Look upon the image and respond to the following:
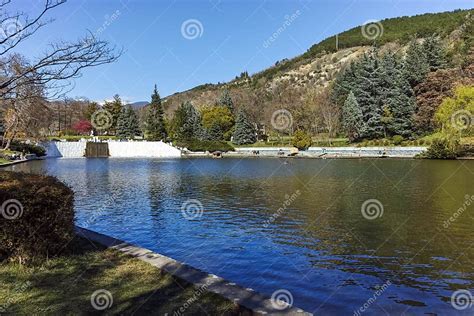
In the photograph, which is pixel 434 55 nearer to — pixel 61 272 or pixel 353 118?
pixel 353 118

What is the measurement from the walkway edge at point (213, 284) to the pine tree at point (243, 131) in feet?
214

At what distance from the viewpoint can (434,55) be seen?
6212 cm

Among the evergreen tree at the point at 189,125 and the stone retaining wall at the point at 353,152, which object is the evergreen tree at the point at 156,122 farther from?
the stone retaining wall at the point at 353,152

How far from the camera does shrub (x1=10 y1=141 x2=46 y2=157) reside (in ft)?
176

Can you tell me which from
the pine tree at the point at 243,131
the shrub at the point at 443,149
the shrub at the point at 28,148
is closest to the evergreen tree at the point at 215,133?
the pine tree at the point at 243,131

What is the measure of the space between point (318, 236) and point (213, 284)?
658 cm

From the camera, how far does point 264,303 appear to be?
527 cm

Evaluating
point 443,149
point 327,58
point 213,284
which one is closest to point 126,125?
point 443,149

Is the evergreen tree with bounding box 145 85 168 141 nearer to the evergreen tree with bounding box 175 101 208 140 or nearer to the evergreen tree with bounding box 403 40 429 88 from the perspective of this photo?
the evergreen tree with bounding box 175 101 208 140

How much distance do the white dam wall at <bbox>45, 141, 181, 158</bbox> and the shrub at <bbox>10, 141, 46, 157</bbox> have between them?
20.3 ft

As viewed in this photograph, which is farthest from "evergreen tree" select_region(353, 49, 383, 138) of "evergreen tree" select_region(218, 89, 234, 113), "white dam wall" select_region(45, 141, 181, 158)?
"white dam wall" select_region(45, 141, 181, 158)

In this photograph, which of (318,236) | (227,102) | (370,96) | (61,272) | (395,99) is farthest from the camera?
(227,102)

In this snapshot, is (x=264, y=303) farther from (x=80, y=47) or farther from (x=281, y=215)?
(x=281, y=215)

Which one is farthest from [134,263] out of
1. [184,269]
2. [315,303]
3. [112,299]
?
[315,303]
